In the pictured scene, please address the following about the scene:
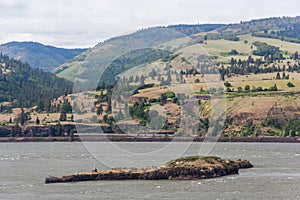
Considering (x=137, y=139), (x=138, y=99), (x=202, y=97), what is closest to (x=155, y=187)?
(x=137, y=139)

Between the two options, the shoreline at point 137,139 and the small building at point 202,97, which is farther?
the small building at point 202,97

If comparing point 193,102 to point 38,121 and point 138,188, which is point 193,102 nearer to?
point 38,121

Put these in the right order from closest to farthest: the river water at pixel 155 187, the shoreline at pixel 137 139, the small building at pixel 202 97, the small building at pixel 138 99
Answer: the river water at pixel 155 187, the shoreline at pixel 137 139, the small building at pixel 138 99, the small building at pixel 202 97

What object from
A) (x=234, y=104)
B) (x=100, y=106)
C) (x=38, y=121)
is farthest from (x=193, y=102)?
(x=38, y=121)

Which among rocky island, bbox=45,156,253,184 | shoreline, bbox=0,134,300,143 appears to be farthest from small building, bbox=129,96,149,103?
rocky island, bbox=45,156,253,184

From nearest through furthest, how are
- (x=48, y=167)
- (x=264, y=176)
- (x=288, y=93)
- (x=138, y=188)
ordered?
(x=138, y=188) < (x=264, y=176) < (x=48, y=167) < (x=288, y=93)

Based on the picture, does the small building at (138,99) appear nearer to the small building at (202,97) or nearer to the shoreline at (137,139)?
the small building at (202,97)

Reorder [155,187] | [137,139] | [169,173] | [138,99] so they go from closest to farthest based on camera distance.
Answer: [155,187], [169,173], [137,139], [138,99]

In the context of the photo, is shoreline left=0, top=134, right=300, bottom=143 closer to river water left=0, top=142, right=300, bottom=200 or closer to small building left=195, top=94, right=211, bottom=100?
small building left=195, top=94, right=211, bottom=100

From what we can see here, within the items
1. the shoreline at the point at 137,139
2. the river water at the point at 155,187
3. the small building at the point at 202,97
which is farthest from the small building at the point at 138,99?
the river water at the point at 155,187

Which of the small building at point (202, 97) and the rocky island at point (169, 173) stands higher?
the small building at point (202, 97)

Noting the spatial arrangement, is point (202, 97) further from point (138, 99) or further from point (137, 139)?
point (137, 139)
